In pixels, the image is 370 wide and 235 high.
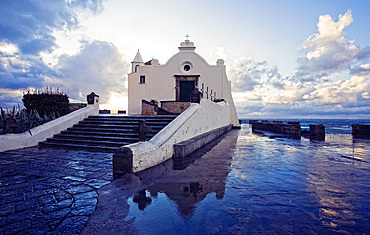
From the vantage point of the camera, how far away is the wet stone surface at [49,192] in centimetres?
230

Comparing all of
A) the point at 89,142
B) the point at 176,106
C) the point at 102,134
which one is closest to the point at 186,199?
the point at 89,142

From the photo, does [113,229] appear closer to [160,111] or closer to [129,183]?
[129,183]

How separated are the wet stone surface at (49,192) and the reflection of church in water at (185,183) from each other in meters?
0.81

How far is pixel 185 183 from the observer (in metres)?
3.85

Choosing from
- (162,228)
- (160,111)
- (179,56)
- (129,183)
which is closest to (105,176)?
(129,183)

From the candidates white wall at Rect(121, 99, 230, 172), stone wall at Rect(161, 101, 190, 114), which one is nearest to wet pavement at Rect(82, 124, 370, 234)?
white wall at Rect(121, 99, 230, 172)

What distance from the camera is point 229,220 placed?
2.41 metres

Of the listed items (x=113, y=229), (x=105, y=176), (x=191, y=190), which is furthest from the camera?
(x=105, y=176)

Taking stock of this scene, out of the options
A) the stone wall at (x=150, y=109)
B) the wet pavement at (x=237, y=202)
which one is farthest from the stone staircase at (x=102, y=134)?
the stone wall at (x=150, y=109)

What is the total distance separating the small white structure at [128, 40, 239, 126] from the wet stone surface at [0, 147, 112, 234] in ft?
55.1

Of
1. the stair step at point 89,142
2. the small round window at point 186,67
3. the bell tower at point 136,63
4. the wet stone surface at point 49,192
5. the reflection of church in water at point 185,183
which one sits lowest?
the reflection of church in water at point 185,183

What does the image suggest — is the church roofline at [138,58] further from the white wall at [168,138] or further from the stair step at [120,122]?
the white wall at [168,138]

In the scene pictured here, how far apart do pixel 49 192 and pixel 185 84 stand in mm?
19823

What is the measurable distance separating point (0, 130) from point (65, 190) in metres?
6.62
